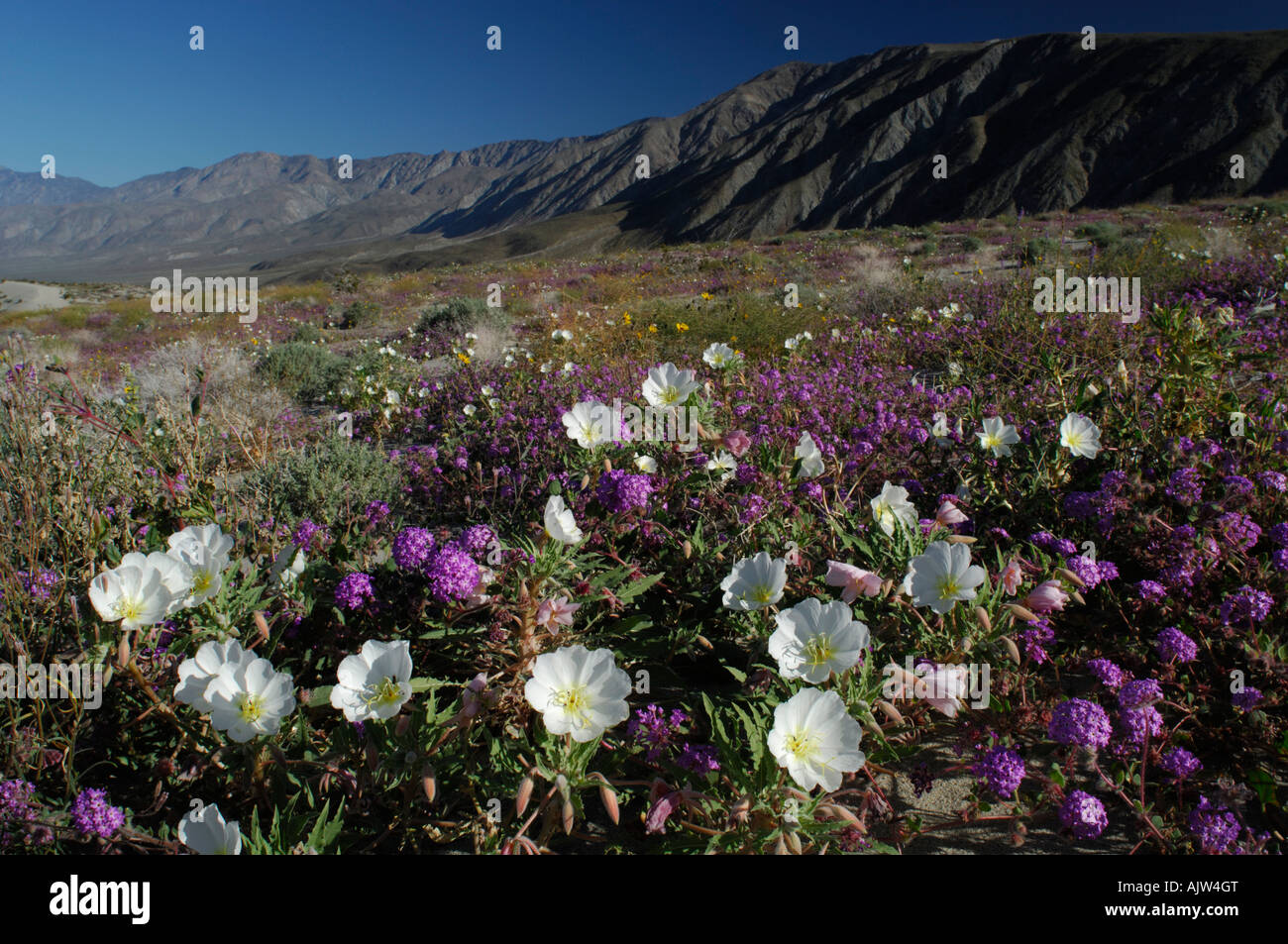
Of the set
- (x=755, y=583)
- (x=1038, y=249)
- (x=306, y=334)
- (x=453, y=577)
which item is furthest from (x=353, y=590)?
(x=1038, y=249)

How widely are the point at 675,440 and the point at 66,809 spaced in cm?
205

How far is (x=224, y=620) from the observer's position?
1664 mm

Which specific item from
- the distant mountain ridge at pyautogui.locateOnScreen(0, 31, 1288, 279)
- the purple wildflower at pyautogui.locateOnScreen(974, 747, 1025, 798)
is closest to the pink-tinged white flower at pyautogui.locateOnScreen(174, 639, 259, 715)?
the purple wildflower at pyautogui.locateOnScreen(974, 747, 1025, 798)

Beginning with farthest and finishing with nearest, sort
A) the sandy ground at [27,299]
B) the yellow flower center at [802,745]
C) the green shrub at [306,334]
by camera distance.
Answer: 1. the sandy ground at [27,299]
2. the green shrub at [306,334]
3. the yellow flower center at [802,745]

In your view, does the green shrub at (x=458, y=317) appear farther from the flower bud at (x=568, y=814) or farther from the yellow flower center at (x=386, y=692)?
the flower bud at (x=568, y=814)

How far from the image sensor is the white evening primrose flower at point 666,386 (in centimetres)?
248

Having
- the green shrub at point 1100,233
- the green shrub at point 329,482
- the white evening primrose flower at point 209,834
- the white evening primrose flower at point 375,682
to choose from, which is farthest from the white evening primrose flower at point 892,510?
the green shrub at point 1100,233

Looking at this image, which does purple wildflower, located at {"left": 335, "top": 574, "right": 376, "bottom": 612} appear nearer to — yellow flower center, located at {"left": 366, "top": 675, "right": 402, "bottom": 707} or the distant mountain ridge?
yellow flower center, located at {"left": 366, "top": 675, "right": 402, "bottom": 707}

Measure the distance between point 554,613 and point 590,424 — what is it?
1.01 metres

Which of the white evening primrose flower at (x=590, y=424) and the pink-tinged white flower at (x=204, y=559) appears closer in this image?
the pink-tinged white flower at (x=204, y=559)

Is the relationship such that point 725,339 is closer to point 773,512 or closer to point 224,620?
point 773,512

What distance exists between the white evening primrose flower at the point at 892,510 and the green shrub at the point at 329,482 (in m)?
2.52

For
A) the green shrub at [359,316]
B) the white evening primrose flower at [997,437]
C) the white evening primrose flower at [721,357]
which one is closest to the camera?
the white evening primrose flower at [997,437]
